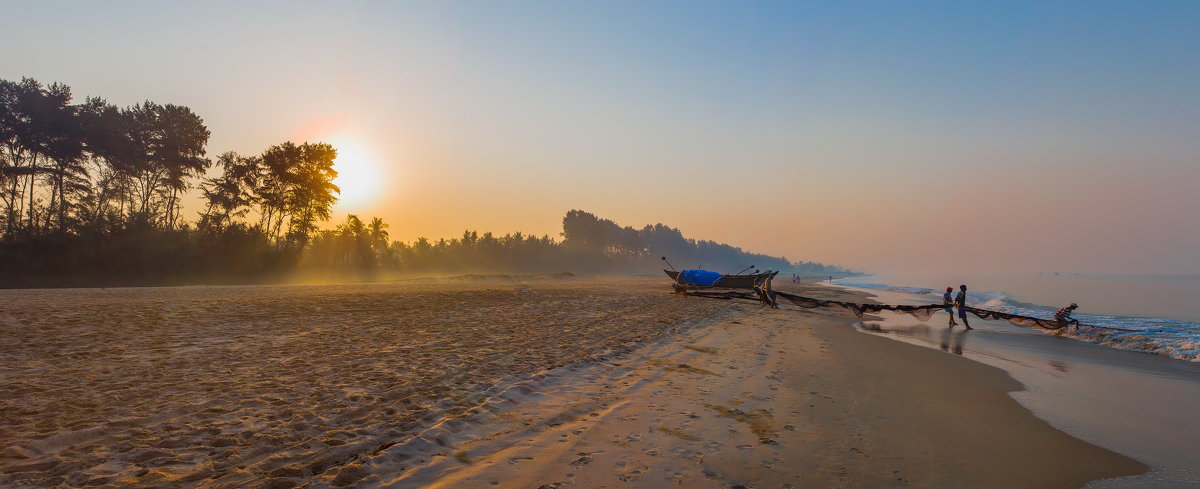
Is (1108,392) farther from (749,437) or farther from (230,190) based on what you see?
(230,190)

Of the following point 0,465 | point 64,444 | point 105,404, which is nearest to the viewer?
point 0,465

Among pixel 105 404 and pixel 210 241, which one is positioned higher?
pixel 210 241

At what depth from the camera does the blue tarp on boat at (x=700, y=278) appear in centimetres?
2823

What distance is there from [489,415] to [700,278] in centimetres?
2395

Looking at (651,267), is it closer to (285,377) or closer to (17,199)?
(17,199)

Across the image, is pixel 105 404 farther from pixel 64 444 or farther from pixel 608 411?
pixel 608 411

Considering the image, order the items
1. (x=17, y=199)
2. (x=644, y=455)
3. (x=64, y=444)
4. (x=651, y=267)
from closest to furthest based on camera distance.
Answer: (x=64, y=444) < (x=644, y=455) < (x=17, y=199) < (x=651, y=267)

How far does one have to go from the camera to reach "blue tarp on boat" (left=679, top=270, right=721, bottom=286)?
2823 centimetres

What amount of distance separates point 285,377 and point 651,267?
5133 inches

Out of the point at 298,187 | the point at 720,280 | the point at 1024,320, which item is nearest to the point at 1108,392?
the point at 1024,320

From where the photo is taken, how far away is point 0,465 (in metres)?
3.77

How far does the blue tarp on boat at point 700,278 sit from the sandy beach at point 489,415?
16854mm

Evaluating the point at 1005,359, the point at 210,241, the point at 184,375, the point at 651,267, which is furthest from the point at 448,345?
the point at 651,267

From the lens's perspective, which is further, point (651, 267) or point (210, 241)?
point (651, 267)
